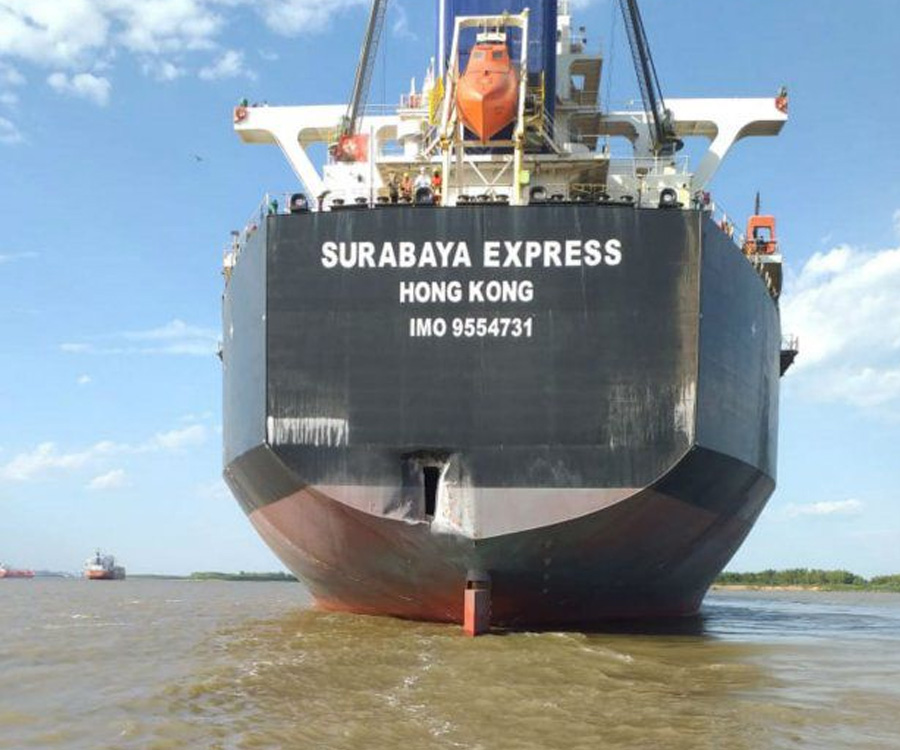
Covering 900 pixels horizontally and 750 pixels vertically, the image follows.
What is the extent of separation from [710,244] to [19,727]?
934cm

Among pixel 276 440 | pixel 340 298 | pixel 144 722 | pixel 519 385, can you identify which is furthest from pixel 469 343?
pixel 144 722

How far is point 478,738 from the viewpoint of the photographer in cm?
698

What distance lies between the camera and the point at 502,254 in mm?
12359

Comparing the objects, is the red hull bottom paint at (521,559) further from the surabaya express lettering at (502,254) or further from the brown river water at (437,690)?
the surabaya express lettering at (502,254)

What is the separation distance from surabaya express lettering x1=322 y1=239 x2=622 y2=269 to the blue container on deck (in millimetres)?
3979

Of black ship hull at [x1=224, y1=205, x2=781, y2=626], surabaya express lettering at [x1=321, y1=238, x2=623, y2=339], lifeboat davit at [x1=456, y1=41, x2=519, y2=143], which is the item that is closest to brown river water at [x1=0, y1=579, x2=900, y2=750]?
black ship hull at [x1=224, y1=205, x2=781, y2=626]

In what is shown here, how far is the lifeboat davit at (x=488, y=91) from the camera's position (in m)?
13.8

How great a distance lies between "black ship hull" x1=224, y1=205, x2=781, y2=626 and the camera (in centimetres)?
1199

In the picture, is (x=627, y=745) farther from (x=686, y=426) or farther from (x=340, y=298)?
(x=340, y=298)

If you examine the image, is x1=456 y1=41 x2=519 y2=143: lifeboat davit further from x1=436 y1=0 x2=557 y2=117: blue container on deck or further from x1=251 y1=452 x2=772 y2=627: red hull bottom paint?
x1=251 y1=452 x2=772 y2=627: red hull bottom paint

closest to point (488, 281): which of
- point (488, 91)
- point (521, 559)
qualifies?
point (488, 91)

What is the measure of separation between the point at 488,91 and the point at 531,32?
2428 mm

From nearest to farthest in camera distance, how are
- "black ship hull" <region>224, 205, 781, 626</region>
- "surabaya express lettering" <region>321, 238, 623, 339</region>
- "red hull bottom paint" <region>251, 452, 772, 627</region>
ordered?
"black ship hull" <region>224, 205, 781, 626</region>
"red hull bottom paint" <region>251, 452, 772, 627</region>
"surabaya express lettering" <region>321, 238, 623, 339</region>

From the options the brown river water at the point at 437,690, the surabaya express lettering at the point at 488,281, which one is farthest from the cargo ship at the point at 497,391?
the brown river water at the point at 437,690
